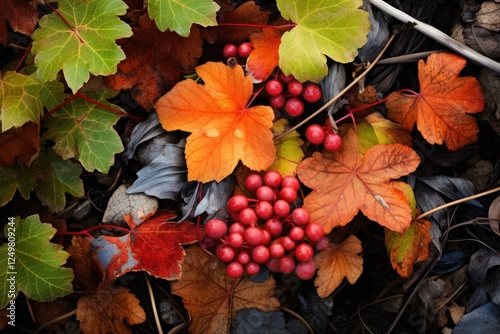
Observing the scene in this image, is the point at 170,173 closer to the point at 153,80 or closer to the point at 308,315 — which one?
the point at 153,80

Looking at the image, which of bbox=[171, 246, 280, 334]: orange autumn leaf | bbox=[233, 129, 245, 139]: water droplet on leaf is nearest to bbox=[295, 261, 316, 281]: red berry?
bbox=[171, 246, 280, 334]: orange autumn leaf

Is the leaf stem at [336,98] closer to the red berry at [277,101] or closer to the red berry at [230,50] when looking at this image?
the red berry at [277,101]

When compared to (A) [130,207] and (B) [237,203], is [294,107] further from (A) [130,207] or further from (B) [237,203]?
(A) [130,207]

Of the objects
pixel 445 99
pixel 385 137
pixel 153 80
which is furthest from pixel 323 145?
pixel 153 80

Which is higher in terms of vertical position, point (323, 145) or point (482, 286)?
point (323, 145)

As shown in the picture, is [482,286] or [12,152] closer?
[12,152]

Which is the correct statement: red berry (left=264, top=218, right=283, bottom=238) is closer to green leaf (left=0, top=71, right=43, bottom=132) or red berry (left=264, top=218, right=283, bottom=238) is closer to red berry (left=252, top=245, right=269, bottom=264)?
red berry (left=252, top=245, right=269, bottom=264)
